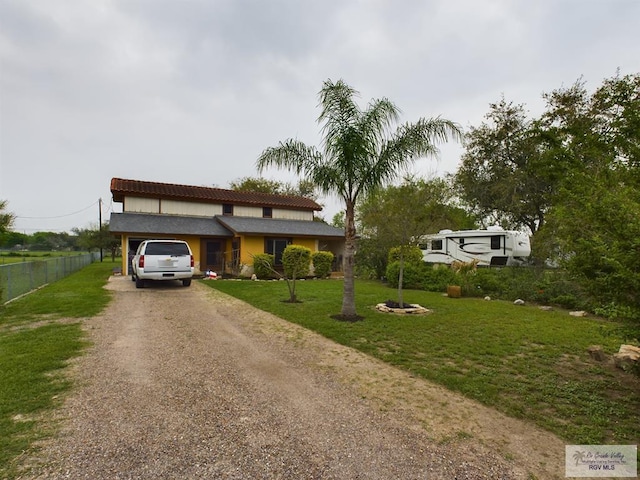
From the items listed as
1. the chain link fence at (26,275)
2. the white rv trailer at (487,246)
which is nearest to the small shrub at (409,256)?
the white rv trailer at (487,246)

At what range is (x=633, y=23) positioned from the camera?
860 cm

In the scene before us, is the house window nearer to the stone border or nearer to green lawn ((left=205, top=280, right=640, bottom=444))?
green lawn ((left=205, top=280, right=640, bottom=444))

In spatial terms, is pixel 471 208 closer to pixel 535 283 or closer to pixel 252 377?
pixel 535 283

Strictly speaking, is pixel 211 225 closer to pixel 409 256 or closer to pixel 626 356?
pixel 409 256

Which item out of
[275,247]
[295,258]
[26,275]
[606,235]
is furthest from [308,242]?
[606,235]

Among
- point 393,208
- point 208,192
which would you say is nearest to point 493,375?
point 393,208

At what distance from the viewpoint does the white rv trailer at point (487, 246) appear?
734 inches

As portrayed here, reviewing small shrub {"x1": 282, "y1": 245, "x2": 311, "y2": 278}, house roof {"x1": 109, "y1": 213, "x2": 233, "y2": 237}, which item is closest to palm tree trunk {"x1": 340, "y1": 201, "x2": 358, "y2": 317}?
small shrub {"x1": 282, "y1": 245, "x2": 311, "y2": 278}

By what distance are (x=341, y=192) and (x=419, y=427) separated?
635cm

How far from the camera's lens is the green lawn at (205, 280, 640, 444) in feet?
11.0

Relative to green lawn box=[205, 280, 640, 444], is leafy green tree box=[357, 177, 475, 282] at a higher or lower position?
higher

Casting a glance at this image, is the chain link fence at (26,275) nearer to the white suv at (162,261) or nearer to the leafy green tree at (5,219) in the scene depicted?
the leafy green tree at (5,219)

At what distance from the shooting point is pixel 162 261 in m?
12.3

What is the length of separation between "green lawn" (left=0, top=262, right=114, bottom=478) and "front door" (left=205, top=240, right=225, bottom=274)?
959cm
